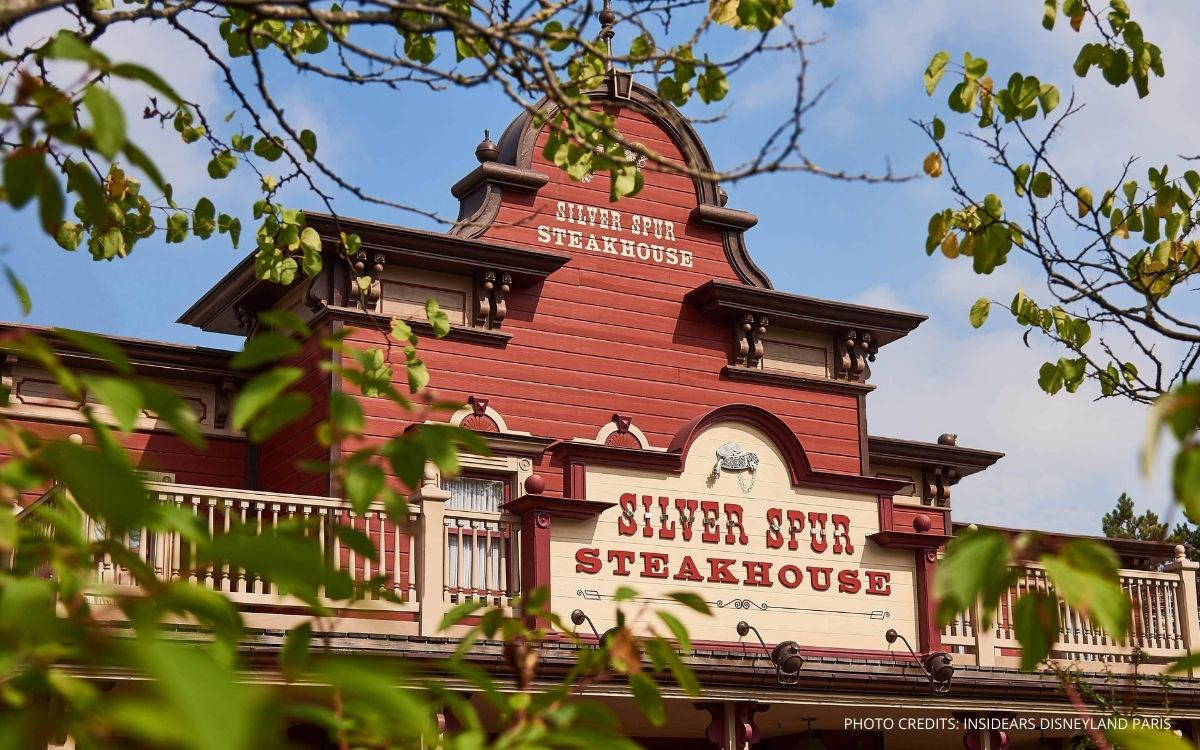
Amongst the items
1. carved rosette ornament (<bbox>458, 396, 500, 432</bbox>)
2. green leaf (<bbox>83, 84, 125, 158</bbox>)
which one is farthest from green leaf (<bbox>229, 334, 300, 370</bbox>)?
carved rosette ornament (<bbox>458, 396, 500, 432</bbox>)

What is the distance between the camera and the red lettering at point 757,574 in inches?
557

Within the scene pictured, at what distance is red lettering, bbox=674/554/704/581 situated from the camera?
13727 millimetres

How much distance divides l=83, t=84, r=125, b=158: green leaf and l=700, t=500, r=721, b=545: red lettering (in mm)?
12177

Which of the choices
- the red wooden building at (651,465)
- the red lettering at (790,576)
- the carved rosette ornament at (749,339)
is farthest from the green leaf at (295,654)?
the carved rosette ornament at (749,339)

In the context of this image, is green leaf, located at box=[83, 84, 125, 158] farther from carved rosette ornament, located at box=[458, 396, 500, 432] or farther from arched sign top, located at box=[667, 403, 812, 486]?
carved rosette ornament, located at box=[458, 396, 500, 432]

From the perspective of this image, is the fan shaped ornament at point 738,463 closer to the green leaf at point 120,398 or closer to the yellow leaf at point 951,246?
the yellow leaf at point 951,246

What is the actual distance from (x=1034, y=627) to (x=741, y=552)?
39.0ft

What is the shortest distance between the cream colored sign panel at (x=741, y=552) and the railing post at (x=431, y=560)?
141 centimetres

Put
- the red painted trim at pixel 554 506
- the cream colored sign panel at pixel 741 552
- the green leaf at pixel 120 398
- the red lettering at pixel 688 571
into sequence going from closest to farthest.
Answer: the green leaf at pixel 120 398
the red painted trim at pixel 554 506
the cream colored sign panel at pixel 741 552
the red lettering at pixel 688 571

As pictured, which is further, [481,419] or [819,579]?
[481,419]

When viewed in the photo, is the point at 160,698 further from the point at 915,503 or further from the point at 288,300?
the point at 915,503

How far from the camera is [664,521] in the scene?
13.9 m

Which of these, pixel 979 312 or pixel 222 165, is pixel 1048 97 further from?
pixel 222 165

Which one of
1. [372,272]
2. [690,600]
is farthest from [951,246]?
[372,272]
